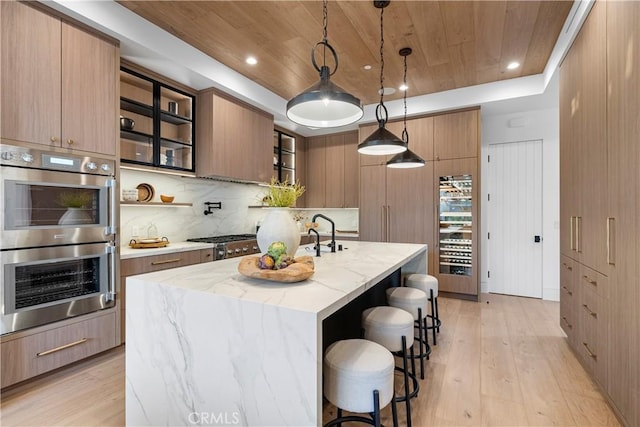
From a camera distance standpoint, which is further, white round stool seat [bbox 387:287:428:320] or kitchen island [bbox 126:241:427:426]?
white round stool seat [bbox 387:287:428:320]

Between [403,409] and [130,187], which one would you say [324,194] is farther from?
[403,409]

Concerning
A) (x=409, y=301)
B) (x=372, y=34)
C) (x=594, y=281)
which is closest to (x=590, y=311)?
(x=594, y=281)

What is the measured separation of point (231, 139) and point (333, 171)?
2.24 m

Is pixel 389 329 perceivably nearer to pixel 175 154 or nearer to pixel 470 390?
pixel 470 390

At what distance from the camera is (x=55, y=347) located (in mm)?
2232

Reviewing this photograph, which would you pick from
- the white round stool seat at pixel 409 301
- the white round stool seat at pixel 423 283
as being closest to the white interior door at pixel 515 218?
the white round stool seat at pixel 423 283

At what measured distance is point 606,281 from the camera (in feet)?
6.38

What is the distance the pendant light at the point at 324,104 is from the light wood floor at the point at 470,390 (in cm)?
186

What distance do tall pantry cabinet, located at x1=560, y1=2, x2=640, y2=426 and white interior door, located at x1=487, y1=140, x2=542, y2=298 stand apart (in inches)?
72.9

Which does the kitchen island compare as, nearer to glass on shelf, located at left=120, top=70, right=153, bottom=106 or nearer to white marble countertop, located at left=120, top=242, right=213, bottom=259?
white marble countertop, located at left=120, top=242, right=213, bottom=259

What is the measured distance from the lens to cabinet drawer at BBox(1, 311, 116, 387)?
2010mm

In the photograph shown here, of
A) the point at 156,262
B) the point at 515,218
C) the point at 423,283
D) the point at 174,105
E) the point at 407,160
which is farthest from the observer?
the point at 515,218

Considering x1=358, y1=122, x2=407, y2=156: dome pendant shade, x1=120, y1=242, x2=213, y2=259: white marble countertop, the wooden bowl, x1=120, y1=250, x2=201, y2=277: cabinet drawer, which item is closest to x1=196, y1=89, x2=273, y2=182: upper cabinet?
x1=120, y1=242, x2=213, y2=259: white marble countertop

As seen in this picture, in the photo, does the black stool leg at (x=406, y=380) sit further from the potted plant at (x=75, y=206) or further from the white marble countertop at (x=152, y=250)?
the potted plant at (x=75, y=206)
